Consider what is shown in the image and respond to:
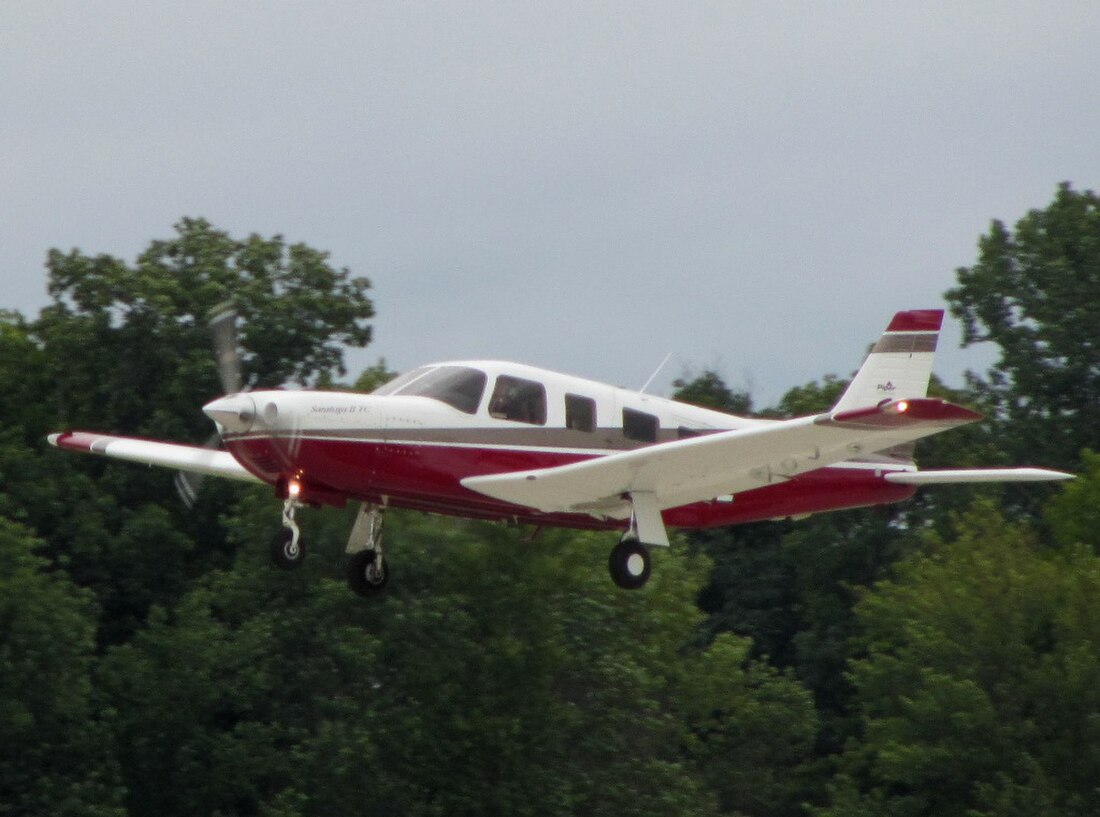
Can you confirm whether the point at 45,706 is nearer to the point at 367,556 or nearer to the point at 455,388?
the point at 367,556

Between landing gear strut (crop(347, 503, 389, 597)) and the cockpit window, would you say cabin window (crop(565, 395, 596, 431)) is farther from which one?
landing gear strut (crop(347, 503, 389, 597))

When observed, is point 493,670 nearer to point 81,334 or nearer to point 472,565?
point 472,565

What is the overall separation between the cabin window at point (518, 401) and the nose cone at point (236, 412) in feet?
8.91

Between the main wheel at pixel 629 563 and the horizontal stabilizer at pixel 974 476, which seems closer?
the horizontal stabilizer at pixel 974 476

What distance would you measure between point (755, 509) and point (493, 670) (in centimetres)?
1213

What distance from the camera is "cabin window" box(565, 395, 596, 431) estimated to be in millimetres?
23906

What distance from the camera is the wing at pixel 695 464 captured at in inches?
903

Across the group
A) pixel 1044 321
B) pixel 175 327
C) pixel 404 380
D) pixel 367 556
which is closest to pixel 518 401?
pixel 404 380

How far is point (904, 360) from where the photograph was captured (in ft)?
84.3

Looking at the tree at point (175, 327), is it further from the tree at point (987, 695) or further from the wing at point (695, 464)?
the wing at point (695, 464)

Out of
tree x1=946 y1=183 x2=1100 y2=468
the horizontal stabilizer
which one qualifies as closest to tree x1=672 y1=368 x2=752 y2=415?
tree x1=946 y1=183 x2=1100 y2=468

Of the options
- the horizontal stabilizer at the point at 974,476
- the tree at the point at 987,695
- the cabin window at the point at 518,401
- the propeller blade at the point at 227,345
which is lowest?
the tree at the point at 987,695

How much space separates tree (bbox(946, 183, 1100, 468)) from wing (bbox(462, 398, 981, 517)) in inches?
1246

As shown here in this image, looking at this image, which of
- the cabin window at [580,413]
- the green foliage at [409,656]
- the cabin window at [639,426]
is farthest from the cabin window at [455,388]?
the green foliage at [409,656]
